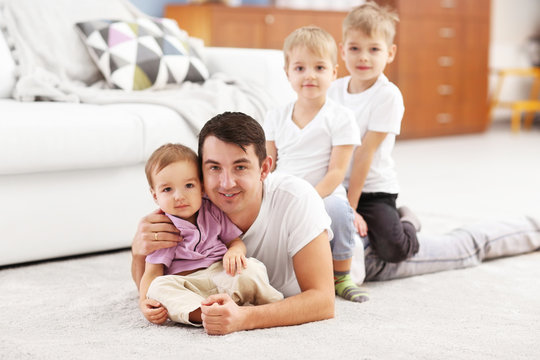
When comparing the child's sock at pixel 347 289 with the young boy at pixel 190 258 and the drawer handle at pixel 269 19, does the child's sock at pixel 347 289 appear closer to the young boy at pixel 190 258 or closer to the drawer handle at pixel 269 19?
the young boy at pixel 190 258

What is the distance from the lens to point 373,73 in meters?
1.96

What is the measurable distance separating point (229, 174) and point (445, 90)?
14.5 feet

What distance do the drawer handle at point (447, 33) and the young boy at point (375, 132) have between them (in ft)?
11.9

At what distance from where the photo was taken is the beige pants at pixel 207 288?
58.4 inches

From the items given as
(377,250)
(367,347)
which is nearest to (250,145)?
(367,347)

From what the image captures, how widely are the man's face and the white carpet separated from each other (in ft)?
0.91

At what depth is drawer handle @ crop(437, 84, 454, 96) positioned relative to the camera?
5.50 meters

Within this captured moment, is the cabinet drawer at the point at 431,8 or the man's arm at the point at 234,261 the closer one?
the man's arm at the point at 234,261

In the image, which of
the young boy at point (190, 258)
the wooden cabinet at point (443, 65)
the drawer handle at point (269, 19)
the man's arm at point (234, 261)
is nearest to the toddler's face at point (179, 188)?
the young boy at point (190, 258)

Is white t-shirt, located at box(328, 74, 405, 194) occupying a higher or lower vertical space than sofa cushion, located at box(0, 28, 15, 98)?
lower

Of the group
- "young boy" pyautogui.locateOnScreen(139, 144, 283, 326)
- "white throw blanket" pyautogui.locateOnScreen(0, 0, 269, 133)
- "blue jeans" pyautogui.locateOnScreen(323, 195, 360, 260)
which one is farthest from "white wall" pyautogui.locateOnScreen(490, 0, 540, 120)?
"young boy" pyautogui.locateOnScreen(139, 144, 283, 326)

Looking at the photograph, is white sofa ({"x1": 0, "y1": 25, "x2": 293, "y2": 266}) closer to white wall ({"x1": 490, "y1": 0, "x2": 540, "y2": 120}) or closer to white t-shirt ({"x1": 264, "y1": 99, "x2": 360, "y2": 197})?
white t-shirt ({"x1": 264, "y1": 99, "x2": 360, "y2": 197})

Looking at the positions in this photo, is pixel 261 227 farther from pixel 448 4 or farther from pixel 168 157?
pixel 448 4

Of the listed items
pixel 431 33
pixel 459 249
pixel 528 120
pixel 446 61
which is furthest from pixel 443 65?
pixel 459 249
